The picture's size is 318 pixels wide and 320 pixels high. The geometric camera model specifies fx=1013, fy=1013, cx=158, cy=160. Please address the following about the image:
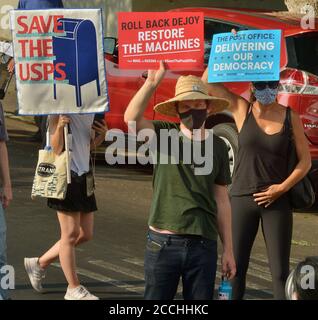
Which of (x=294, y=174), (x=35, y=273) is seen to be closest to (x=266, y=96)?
(x=294, y=174)

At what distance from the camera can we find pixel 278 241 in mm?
6727

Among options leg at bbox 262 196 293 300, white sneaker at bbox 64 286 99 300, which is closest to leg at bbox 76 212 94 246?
white sneaker at bbox 64 286 99 300

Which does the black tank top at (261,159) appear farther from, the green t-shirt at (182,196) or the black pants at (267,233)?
the green t-shirt at (182,196)

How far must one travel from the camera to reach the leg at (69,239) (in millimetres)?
7387

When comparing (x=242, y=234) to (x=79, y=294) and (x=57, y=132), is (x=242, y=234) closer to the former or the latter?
(x=79, y=294)

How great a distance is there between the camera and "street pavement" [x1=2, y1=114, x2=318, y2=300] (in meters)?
8.07

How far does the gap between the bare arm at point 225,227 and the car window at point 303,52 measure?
222 inches

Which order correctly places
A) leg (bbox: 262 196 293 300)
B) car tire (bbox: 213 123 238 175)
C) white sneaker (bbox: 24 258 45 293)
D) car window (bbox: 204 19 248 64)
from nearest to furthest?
leg (bbox: 262 196 293 300) → white sneaker (bbox: 24 258 45 293) → car tire (bbox: 213 123 238 175) → car window (bbox: 204 19 248 64)

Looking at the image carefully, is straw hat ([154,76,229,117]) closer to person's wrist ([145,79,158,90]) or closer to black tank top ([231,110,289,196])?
person's wrist ([145,79,158,90])

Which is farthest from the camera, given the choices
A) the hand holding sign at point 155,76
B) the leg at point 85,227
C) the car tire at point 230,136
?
the car tire at point 230,136

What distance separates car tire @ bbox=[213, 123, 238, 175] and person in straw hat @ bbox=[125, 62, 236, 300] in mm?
5697

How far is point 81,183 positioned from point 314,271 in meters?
3.42

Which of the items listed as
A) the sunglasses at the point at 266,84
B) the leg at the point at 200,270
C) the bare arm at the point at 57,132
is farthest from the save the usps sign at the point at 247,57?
the leg at the point at 200,270

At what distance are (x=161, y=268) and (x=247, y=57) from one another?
6.57 feet
